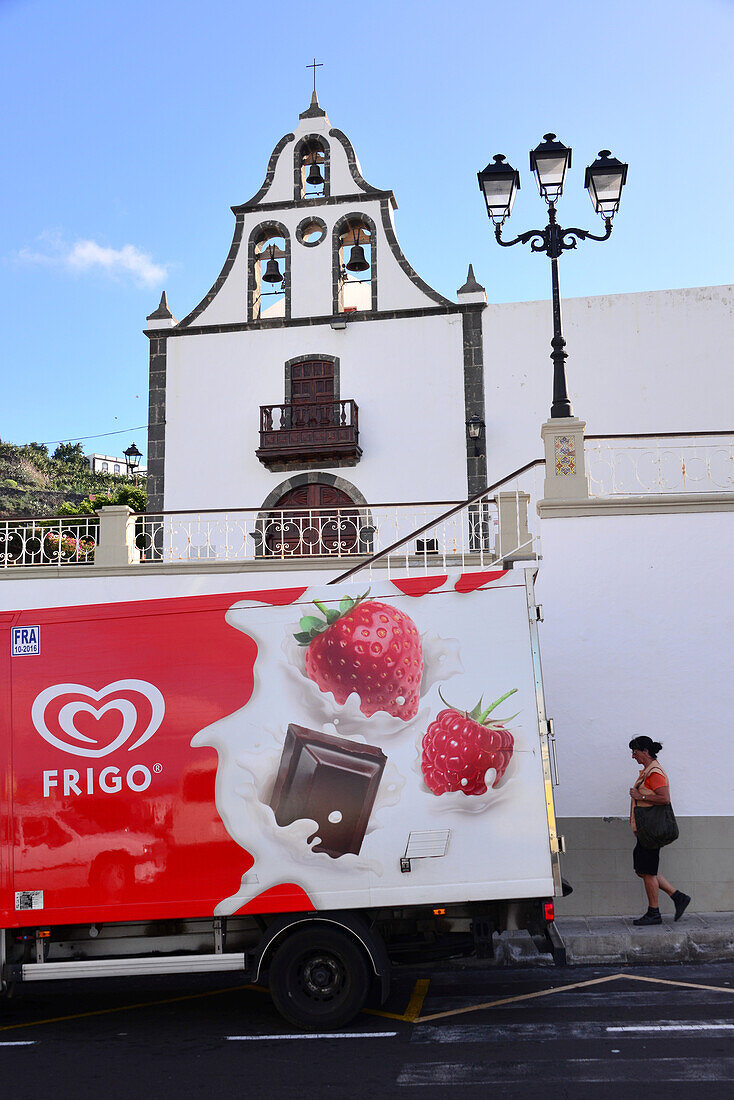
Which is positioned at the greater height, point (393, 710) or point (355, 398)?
point (355, 398)

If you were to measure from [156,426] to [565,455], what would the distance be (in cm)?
1261

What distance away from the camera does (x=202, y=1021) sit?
677cm

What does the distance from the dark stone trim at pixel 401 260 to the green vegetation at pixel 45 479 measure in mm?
38721

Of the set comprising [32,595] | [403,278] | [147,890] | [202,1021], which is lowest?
[202,1021]

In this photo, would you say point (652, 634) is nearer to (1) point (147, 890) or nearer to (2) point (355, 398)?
(1) point (147, 890)

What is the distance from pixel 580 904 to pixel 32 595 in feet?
25.3

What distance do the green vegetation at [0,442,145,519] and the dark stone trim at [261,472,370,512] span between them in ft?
126

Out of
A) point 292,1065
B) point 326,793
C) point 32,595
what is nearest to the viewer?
point 292,1065

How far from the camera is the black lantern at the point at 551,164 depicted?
1096cm

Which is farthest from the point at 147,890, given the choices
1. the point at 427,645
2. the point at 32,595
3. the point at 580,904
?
the point at 32,595

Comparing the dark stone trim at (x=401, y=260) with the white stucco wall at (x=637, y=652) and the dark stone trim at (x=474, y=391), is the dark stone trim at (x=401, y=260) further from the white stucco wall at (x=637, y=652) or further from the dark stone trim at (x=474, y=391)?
the white stucco wall at (x=637, y=652)

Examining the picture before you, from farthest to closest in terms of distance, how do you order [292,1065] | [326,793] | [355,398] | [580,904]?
[355,398], [580,904], [326,793], [292,1065]

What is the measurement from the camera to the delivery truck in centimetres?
642

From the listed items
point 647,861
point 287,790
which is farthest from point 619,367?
point 287,790
